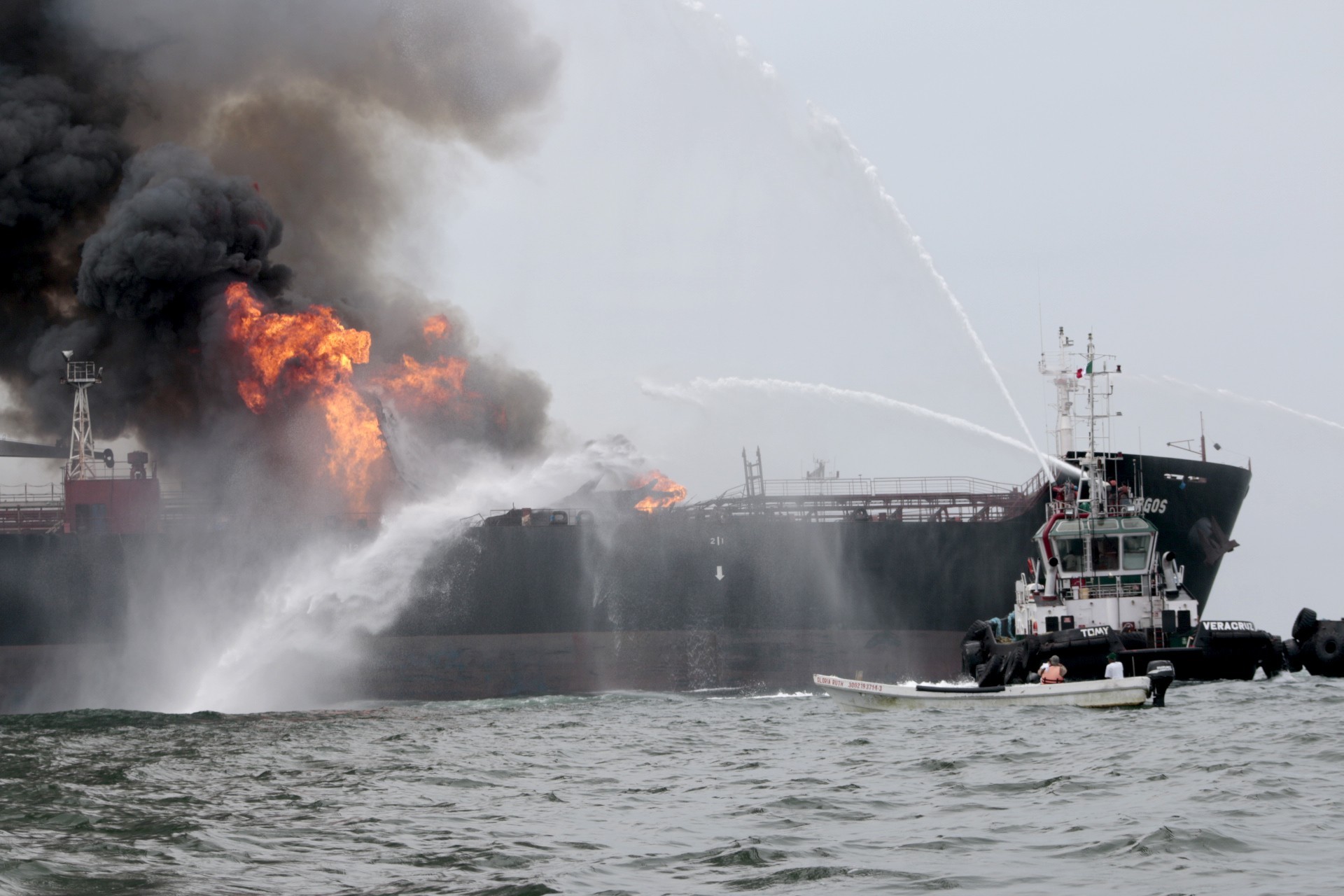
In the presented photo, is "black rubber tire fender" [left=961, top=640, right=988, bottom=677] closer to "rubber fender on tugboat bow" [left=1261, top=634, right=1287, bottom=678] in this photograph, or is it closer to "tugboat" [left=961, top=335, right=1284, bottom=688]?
"tugboat" [left=961, top=335, right=1284, bottom=688]

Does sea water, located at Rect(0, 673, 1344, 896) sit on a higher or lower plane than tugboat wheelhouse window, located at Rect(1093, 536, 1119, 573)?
lower

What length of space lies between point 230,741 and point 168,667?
48.9 feet

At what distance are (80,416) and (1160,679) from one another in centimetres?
3818

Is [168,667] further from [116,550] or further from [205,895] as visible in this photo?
[205,895]

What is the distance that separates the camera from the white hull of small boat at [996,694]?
2923 cm

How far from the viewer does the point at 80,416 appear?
47344 millimetres

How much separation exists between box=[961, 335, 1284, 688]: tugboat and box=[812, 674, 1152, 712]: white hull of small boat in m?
3.39

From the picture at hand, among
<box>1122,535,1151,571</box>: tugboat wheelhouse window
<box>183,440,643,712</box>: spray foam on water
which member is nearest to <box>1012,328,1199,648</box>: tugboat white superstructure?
<box>1122,535,1151,571</box>: tugboat wheelhouse window

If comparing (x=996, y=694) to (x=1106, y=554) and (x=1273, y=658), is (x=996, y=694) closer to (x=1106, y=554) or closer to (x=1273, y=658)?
(x=1106, y=554)

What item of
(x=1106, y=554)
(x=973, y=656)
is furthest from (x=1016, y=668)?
(x=1106, y=554)

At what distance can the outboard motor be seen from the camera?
95.8ft

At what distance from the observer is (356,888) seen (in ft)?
44.5

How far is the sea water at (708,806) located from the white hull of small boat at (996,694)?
498mm

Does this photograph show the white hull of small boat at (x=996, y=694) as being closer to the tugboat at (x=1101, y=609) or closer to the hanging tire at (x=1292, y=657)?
the tugboat at (x=1101, y=609)
